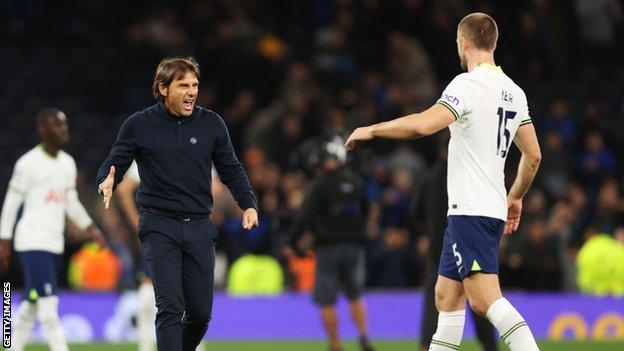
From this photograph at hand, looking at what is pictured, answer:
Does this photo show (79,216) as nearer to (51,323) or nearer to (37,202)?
(37,202)

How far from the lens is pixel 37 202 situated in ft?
37.6

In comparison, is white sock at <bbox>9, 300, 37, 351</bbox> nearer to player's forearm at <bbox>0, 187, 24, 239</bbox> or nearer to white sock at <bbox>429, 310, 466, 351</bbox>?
player's forearm at <bbox>0, 187, 24, 239</bbox>

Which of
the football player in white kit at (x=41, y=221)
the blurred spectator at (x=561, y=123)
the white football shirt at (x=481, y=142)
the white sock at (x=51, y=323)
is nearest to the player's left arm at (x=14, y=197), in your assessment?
the football player in white kit at (x=41, y=221)

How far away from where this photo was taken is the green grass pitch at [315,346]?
47.9 feet

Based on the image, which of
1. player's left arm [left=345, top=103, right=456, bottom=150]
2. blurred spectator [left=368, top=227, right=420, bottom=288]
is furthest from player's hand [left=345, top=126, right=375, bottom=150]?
blurred spectator [left=368, top=227, right=420, bottom=288]

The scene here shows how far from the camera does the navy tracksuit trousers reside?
8359 millimetres

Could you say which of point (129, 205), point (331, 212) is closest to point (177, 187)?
point (129, 205)

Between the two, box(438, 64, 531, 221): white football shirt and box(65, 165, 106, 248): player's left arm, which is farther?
box(65, 165, 106, 248): player's left arm

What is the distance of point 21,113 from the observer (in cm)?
2116

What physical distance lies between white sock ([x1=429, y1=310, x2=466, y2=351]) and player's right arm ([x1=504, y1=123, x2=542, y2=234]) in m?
0.80

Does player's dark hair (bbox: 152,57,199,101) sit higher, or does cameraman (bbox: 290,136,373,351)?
player's dark hair (bbox: 152,57,199,101)

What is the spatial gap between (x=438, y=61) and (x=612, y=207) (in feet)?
13.7

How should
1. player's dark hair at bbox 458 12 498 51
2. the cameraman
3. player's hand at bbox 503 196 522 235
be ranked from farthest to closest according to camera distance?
the cameraman < player's hand at bbox 503 196 522 235 < player's dark hair at bbox 458 12 498 51

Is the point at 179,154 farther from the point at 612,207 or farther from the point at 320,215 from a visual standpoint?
the point at 612,207
